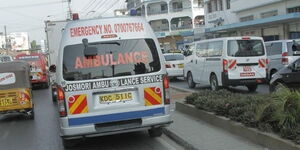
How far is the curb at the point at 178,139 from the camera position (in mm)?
7479

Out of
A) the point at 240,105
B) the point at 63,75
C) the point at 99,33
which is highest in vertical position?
the point at 99,33

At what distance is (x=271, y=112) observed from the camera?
7.09 meters

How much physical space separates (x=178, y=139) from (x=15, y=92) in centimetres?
645

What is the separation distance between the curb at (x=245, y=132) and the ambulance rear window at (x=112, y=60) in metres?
1.78

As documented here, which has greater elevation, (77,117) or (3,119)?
(77,117)

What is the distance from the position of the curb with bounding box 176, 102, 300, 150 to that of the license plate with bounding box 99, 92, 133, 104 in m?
2.02

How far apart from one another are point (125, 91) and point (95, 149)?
4.92ft

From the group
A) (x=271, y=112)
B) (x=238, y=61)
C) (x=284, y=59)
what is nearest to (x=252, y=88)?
(x=284, y=59)

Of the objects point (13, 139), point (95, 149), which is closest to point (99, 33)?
point (95, 149)

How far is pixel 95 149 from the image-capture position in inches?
319

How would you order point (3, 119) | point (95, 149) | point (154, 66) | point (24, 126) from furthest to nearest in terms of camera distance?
point (3, 119) < point (24, 126) < point (95, 149) < point (154, 66)

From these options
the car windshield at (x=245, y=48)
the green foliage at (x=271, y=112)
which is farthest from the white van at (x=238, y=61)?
the green foliage at (x=271, y=112)

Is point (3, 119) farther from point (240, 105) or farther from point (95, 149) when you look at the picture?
point (240, 105)

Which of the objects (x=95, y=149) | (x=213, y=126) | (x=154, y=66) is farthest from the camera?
(x=213, y=126)
